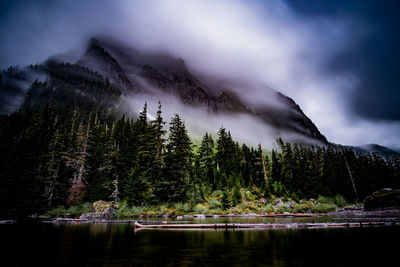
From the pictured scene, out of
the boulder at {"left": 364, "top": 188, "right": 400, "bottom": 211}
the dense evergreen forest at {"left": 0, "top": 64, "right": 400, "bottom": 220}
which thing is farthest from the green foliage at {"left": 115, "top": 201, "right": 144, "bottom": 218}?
the boulder at {"left": 364, "top": 188, "right": 400, "bottom": 211}

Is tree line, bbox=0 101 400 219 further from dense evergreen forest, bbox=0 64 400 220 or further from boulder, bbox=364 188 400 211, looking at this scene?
boulder, bbox=364 188 400 211

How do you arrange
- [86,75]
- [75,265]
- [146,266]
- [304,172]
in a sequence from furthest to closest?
[86,75]
[304,172]
[75,265]
[146,266]

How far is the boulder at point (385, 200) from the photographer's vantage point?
3572cm

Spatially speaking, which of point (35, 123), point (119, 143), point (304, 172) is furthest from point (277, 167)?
point (35, 123)

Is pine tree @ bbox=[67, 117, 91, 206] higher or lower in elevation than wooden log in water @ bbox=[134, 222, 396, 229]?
higher

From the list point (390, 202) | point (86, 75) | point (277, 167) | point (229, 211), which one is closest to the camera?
point (390, 202)

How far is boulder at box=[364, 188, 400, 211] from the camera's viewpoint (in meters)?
35.7

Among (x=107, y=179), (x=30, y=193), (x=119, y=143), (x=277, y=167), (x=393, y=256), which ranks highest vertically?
(x=119, y=143)

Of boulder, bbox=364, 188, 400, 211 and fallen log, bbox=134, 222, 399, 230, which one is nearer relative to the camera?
fallen log, bbox=134, 222, 399, 230

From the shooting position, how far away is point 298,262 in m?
7.94

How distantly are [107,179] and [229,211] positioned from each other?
2964 centimetres

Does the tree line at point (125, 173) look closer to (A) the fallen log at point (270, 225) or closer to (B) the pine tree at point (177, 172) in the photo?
(B) the pine tree at point (177, 172)

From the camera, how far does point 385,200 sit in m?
37.1

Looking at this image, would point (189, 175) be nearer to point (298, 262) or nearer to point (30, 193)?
point (30, 193)
